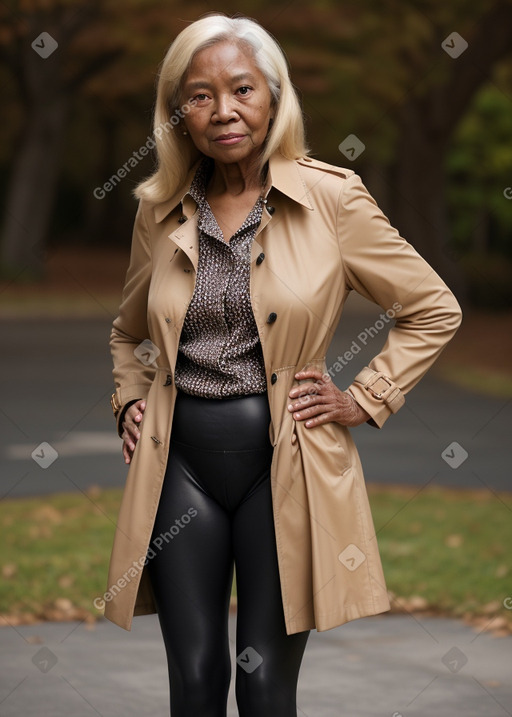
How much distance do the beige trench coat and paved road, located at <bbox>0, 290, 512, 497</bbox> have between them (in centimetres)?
615

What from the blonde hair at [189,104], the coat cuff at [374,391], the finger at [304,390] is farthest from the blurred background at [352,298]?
the finger at [304,390]

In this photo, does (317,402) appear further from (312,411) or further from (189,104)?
(189,104)

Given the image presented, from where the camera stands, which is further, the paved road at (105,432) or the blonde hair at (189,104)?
the paved road at (105,432)

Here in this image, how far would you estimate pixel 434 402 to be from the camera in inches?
586

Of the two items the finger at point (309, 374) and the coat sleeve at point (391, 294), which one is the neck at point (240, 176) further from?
the finger at point (309, 374)

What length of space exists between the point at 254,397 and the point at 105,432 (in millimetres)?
9151

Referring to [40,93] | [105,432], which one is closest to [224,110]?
[105,432]

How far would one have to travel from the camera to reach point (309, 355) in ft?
11.7

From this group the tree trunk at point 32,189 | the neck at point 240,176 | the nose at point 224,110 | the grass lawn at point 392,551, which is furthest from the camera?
the tree trunk at point 32,189

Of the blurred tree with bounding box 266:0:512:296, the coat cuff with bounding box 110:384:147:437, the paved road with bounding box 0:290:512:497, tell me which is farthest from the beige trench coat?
the blurred tree with bounding box 266:0:512:296

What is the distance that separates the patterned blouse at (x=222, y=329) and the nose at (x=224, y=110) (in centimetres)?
27

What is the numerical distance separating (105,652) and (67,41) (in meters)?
26.1

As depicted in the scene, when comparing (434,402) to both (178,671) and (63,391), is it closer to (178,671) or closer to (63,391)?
(63,391)

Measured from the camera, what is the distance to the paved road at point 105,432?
10227 millimetres
